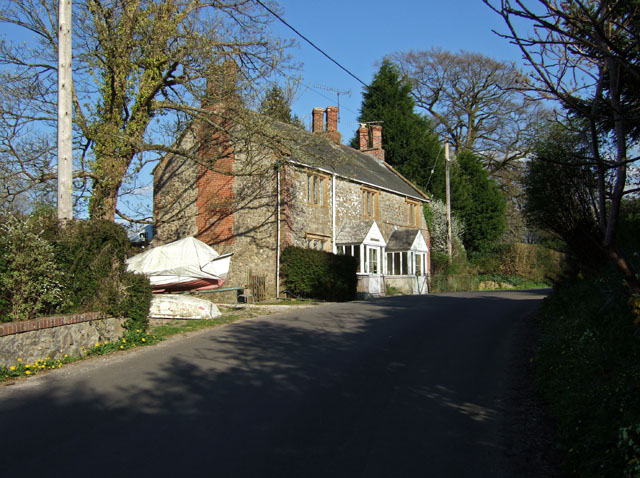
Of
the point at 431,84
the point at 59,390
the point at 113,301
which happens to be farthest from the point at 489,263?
the point at 59,390

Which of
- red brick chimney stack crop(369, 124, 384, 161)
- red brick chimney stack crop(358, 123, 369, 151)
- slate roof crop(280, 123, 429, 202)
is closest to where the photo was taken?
slate roof crop(280, 123, 429, 202)

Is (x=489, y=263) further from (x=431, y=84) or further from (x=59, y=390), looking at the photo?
(x=59, y=390)

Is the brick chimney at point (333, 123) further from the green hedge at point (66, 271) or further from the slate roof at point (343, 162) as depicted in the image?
the green hedge at point (66, 271)

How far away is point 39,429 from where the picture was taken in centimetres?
560

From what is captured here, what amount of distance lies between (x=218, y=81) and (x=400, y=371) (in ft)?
39.0

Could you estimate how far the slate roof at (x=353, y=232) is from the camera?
2723 centimetres

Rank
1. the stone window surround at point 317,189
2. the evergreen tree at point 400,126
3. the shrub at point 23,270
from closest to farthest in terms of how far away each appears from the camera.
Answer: the shrub at point 23,270
the stone window surround at point 317,189
the evergreen tree at point 400,126

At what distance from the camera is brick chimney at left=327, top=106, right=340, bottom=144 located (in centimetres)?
3316

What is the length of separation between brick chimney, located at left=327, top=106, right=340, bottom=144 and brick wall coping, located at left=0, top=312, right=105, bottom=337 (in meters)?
24.7

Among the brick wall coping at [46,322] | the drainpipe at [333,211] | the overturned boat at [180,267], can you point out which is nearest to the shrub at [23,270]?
the brick wall coping at [46,322]

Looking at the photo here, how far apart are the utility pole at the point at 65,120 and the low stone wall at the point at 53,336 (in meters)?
2.48

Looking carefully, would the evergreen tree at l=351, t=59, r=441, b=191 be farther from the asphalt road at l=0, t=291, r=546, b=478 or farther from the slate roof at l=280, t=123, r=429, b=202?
the asphalt road at l=0, t=291, r=546, b=478

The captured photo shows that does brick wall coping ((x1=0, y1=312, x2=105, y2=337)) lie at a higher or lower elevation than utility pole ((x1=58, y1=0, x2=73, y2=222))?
lower

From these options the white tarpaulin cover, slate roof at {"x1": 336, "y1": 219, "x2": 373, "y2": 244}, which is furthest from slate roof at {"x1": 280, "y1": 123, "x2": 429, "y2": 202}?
the white tarpaulin cover
